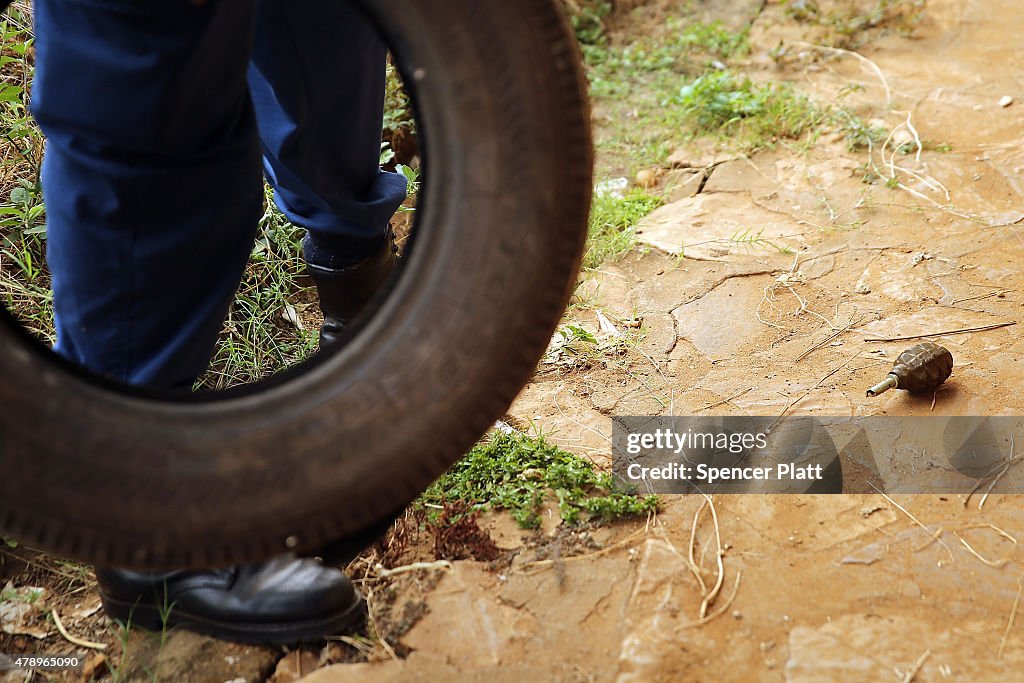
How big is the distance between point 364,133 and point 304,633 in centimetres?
103

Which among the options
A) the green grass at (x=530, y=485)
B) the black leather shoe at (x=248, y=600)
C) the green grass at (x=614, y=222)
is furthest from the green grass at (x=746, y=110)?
the black leather shoe at (x=248, y=600)

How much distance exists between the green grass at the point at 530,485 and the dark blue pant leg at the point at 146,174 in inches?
22.8

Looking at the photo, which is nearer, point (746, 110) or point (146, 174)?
point (146, 174)

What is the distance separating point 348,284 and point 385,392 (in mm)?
899

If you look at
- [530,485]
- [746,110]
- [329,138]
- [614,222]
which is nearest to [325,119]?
[329,138]

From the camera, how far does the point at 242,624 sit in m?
1.54

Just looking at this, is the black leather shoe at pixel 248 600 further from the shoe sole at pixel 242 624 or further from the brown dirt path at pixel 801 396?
the brown dirt path at pixel 801 396

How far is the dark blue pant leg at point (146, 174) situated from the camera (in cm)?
133

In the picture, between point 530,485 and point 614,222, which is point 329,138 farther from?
point 614,222

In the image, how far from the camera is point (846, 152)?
3.30 meters

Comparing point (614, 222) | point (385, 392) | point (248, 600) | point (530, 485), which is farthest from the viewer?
point (614, 222)

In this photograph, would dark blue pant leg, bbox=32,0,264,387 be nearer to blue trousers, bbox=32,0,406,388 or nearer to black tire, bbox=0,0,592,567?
blue trousers, bbox=32,0,406,388

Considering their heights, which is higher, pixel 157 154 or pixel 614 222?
pixel 157 154

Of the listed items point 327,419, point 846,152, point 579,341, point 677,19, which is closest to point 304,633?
point 327,419
